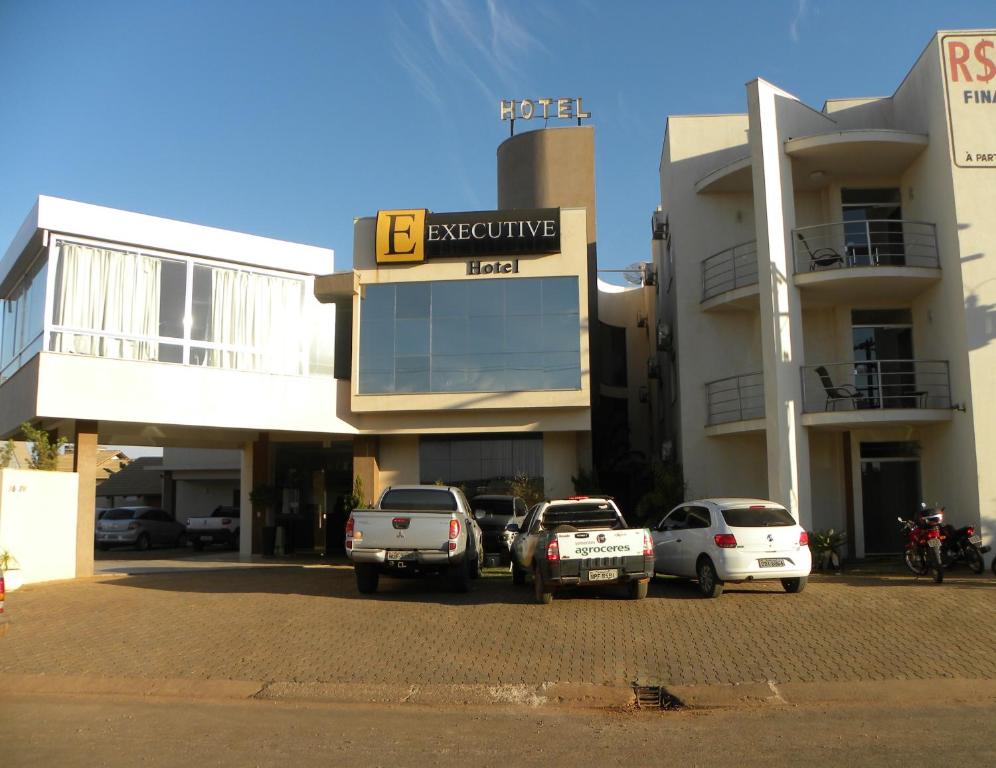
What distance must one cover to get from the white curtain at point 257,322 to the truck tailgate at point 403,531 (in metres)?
8.59

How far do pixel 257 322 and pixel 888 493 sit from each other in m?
15.6

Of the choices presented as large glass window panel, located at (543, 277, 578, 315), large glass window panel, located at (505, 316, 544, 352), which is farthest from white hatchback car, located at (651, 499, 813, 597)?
large glass window panel, located at (543, 277, 578, 315)

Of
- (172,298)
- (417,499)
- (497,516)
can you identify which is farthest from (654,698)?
(172,298)

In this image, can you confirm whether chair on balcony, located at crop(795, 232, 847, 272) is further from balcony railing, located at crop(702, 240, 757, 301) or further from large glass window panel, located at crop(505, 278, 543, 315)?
large glass window panel, located at crop(505, 278, 543, 315)

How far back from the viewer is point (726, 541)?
1324cm

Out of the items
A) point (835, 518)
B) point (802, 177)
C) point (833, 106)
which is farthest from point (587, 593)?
point (833, 106)

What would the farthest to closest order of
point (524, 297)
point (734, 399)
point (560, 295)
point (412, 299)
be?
point (412, 299) < point (524, 297) < point (560, 295) < point (734, 399)

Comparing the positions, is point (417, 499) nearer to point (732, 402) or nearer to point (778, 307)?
point (778, 307)

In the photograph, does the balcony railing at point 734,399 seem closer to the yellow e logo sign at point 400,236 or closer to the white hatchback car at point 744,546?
the white hatchback car at point 744,546

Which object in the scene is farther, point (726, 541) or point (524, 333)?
point (524, 333)

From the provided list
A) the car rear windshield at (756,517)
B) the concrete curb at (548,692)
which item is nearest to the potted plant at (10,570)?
the concrete curb at (548,692)

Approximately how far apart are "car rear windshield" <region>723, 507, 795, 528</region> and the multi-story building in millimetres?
4111

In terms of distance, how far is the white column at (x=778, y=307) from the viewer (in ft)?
58.3

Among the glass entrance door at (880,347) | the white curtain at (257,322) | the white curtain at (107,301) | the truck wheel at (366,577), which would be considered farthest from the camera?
the white curtain at (257,322)
